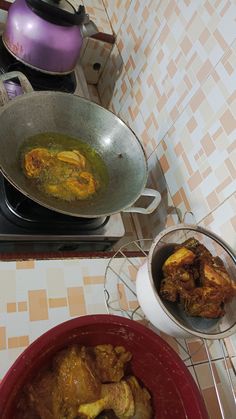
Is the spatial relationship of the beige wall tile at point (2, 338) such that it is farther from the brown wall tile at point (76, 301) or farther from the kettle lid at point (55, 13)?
the kettle lid at point (55, 13)

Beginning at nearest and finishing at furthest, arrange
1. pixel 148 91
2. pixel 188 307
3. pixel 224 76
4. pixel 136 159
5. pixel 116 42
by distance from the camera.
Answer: pixel 188 307 < pixel 224 76 < pixel 136 159 < pixel 148 91 < pixel 116 42

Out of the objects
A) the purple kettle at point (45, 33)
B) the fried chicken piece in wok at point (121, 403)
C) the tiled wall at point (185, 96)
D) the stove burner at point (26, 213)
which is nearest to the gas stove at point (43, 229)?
the stove burner at point (26, 213)

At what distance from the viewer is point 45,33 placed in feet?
3.11

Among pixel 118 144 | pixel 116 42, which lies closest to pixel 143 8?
pixel 116 42

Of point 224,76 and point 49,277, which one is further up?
point 224,76

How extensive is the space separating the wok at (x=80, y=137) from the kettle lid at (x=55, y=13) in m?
0.18

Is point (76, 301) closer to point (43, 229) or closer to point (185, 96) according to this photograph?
point (43, 229)

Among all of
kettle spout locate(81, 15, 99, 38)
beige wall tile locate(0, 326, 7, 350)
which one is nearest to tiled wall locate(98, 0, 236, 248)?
kettle spout locate(81, 15, 99, 38)

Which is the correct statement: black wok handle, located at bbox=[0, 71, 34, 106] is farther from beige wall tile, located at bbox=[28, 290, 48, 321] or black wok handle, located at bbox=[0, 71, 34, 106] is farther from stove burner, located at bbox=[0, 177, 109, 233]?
beige wall tile, located at bbox=[28, 290, 48, 321]

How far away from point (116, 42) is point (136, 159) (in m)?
0.58

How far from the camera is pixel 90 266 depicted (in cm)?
81

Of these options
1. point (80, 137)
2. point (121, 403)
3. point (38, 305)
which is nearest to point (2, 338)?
point (38, 305)

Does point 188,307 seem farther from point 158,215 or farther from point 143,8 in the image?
point 143,8

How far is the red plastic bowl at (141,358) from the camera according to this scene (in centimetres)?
57
